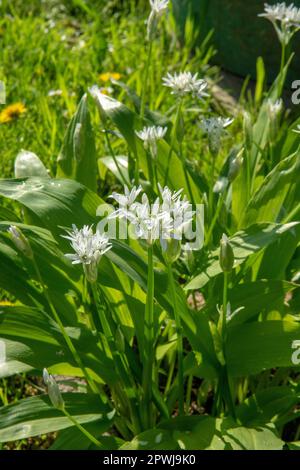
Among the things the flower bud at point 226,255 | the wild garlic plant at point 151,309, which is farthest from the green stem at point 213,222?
the flower bud at point 226,255

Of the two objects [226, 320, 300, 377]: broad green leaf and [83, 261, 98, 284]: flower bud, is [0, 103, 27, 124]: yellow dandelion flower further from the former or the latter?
[83, 261, 98, 284]: flower bud

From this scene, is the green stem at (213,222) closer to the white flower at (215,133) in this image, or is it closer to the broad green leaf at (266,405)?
the white flower at (215,133)

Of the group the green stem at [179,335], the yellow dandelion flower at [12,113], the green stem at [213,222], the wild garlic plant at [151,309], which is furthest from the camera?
the yellow dandelion flower at [12,113]

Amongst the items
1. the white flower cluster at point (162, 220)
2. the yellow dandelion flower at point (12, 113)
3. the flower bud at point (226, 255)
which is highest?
the white flower cluster at point (162, 220)

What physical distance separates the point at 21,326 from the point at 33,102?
1432mm

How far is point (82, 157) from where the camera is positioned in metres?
1.54

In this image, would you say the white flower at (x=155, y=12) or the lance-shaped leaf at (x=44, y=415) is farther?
the white flower at (x=155, y=12)

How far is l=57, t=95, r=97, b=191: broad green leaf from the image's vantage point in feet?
5.07

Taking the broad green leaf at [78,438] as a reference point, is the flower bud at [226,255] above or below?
above

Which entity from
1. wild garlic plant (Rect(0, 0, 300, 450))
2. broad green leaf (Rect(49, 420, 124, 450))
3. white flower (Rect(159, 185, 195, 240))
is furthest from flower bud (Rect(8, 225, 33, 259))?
broad green leaf (Rect(49, 420, 124, 450))

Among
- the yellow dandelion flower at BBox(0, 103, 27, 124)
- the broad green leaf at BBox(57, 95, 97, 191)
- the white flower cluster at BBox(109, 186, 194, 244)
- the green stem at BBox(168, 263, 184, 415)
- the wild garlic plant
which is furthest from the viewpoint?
the yellow dandelion flower at BBox(0, 103, 27, 124)

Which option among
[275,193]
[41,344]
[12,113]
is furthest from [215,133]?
[12,113]

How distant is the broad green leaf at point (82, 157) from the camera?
1544mm
